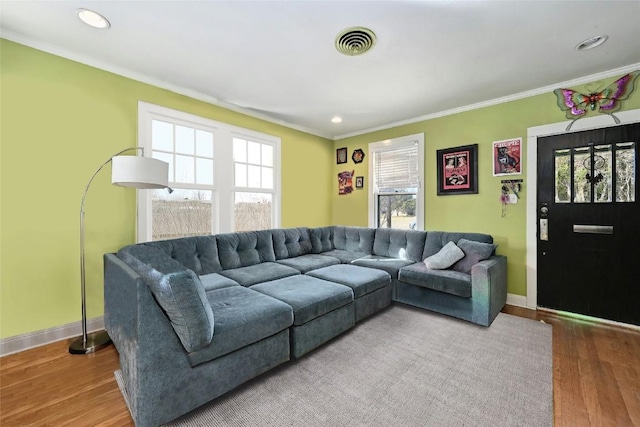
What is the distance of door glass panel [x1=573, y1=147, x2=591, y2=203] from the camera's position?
9.18 feet

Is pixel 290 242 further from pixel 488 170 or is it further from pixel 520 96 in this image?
pixel 520 96

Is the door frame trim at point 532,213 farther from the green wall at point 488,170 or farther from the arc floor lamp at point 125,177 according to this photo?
the arc floor lamp at point 125,177

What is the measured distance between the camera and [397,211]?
4.34 m

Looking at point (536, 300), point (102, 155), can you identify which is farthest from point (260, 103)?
point (536, 300)

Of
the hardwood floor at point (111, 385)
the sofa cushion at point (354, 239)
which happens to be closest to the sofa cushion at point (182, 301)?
the hardwood floor at point (111, 385)

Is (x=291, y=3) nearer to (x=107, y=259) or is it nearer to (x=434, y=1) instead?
(x=434, y=1)

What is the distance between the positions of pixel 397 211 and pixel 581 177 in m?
2.16

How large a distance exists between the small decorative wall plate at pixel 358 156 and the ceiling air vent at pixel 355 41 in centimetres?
244

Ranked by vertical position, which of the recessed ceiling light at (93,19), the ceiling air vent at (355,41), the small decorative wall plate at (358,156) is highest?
the recessed ceiling light at (93,19)

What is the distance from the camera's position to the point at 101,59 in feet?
8.13

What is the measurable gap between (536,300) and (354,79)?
3.22 meters

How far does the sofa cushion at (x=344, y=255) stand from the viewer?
357 cm

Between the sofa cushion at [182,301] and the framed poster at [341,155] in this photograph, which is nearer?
the sofa cushion at [182,301]

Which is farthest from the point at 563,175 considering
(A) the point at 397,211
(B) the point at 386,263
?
(B) the point at 386,263
